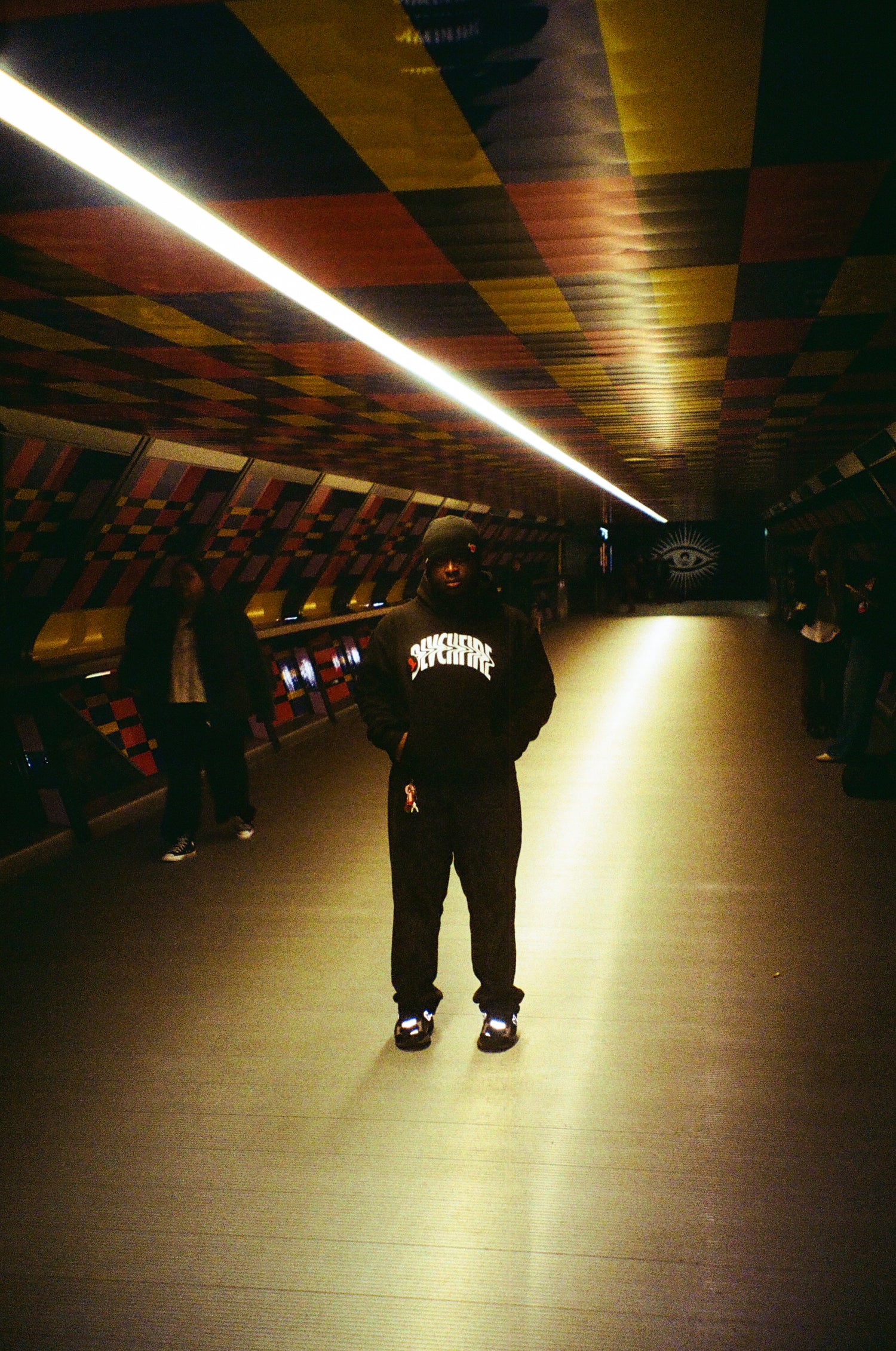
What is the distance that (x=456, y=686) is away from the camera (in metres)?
3.47

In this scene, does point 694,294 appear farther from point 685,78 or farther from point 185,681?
point 185,681

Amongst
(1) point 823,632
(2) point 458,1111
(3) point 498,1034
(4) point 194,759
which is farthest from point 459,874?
(1) point 823,632

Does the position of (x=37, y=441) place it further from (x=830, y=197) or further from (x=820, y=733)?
(x=820, y=733)

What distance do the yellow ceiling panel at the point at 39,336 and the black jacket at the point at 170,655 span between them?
66.5 inches

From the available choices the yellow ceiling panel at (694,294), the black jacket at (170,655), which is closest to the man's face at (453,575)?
the yellow ceiling panel at (694,294)

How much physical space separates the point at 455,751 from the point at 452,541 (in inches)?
26.3

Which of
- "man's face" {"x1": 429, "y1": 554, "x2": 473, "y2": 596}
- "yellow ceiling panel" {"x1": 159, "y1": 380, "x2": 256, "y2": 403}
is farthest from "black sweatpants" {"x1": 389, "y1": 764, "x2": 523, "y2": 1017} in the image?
"yellow ceiling panel" {"x1": 159, "y1": 380, "x2": 256, "y2": 403}

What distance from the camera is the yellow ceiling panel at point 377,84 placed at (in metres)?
2.04

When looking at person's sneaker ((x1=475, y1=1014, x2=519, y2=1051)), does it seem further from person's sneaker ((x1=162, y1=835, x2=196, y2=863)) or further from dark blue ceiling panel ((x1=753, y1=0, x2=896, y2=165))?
person's sneaker ((x1=162, y1=835, x2=196, y2=863))

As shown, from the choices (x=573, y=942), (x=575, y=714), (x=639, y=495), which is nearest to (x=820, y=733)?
(x=575, y=714)

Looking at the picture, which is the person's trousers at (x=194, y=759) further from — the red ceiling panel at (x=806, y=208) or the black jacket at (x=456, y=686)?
the red ceiling panel at (x=806, y=208)

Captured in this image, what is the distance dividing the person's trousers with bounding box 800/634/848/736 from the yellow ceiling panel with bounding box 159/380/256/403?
500 centimetres

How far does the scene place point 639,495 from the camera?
Answer: 16.8 meters

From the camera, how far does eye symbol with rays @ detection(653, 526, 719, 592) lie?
36.4m
